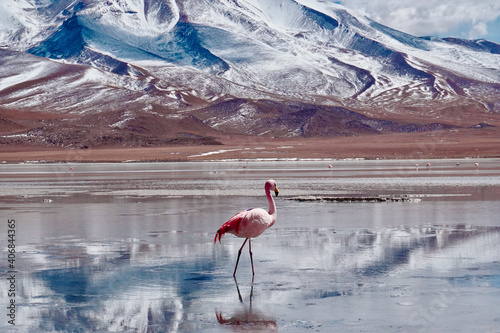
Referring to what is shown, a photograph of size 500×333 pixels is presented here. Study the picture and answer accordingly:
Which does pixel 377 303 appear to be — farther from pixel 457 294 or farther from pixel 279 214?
pixel 279 214

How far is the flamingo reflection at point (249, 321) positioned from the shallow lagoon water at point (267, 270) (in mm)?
15

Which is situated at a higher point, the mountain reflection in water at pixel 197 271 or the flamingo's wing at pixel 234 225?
the flamingo's wing at pixel 234 225

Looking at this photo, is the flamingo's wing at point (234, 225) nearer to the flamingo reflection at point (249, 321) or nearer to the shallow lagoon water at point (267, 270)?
the shallow lagoon water at point (267, 270)

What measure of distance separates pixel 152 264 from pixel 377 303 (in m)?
4.54

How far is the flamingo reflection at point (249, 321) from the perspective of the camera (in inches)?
331

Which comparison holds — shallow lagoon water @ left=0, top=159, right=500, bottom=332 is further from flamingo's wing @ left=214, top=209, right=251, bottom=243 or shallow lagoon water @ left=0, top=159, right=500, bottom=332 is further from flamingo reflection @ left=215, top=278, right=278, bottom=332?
flamingo's wing @ left=214, top=209, right=251, bottom=243

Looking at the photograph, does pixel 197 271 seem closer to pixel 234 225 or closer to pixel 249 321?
pixel 234 225

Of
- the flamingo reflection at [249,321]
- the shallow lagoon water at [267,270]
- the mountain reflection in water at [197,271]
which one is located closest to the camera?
the flamingo reflection at [249,321]

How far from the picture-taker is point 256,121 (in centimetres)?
16388

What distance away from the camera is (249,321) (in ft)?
28.7

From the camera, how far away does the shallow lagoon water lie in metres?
8.77

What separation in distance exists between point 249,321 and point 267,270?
10.2 feet

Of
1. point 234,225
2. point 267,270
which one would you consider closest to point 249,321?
point 234,225

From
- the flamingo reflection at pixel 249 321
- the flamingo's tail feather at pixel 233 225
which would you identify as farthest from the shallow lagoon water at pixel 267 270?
the flamingo's tail feather at pixel 233 225
